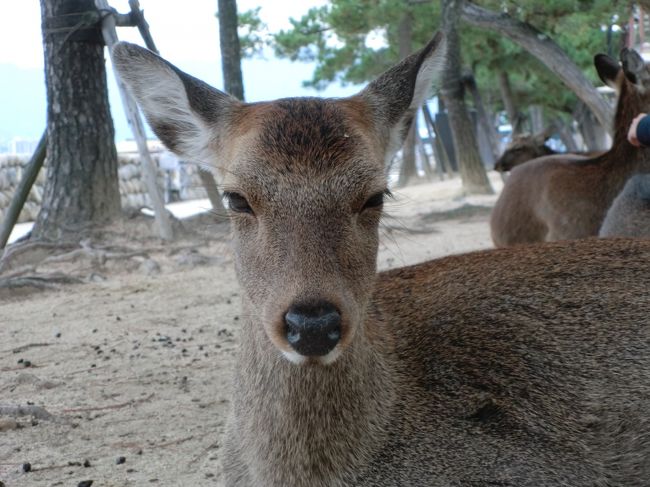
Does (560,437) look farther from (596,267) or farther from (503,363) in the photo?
(596,267)

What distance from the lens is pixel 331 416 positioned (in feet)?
11.5

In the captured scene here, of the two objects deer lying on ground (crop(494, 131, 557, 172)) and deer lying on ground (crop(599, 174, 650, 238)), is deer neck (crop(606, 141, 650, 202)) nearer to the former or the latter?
deer lying on ground (crop(599, 174, 650, 238))

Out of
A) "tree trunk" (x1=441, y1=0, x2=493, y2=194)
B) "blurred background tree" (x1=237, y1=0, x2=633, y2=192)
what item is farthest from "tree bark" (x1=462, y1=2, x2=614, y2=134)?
"tree trunk" (x1=441, y1=0, x2=493, y2=194)

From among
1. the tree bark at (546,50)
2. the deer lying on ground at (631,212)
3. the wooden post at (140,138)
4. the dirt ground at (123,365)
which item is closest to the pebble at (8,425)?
the dirt ground at (123,365)

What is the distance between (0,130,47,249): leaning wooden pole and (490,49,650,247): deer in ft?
19.8

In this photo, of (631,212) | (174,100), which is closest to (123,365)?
(174,100)

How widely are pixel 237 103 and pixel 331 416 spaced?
150 cm

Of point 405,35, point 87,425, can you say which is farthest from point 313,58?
point 87,425

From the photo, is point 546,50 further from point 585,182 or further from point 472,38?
point 472,38

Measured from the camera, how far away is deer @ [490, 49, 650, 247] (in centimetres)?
741

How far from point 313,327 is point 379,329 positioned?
1.03m

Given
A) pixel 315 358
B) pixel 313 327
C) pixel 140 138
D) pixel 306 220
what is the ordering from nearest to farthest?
pixel 313 327, pixel 315 358, pixel 306 220, pixel 140 138

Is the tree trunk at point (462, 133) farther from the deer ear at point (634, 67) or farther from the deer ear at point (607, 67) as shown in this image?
the deer ear at point (634, 67)

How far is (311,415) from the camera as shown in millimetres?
3461
